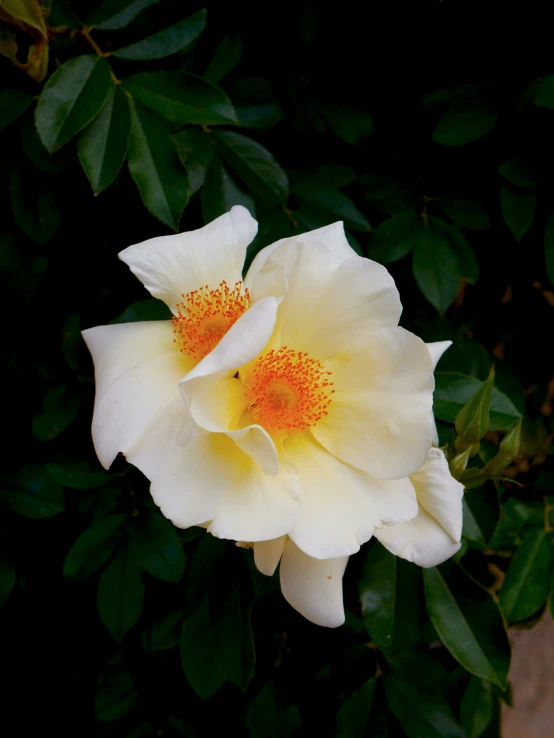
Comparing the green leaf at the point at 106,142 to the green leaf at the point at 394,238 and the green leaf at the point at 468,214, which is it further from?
the green leaf at the point at 468,214

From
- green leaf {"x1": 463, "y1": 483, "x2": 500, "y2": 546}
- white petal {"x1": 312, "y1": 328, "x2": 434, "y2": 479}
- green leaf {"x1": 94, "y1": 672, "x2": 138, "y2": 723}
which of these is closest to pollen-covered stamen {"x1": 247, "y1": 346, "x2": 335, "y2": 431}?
white petal {"x1": 312, "y1": 328, "x2": 434, "y2": 479}

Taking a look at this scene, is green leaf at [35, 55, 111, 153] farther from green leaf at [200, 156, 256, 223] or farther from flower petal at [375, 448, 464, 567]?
flower petal at [375, 448, 464, 567]

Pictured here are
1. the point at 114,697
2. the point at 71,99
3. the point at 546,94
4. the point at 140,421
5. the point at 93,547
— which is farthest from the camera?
the point at 114,697

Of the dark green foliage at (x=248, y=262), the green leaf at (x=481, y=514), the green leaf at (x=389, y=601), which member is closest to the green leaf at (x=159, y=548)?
the dark green foliage at (x=248, y=262)

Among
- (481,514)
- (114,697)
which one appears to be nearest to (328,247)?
(481,514)

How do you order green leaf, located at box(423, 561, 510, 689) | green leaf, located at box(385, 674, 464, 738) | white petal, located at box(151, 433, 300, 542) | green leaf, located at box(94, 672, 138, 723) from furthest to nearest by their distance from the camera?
green leaf, located at box(94, 672, 138, 723) → green leaf, located at box(385, 674, 464, 738) → green leaf, located at box(423, 561, 510, 689) → white petal, located at box(151, 433, 300, 542)

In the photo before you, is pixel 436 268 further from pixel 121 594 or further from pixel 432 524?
pixel 121 594
